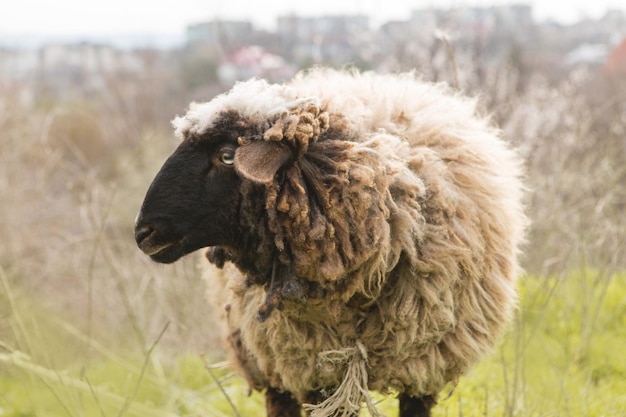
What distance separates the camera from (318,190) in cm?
262

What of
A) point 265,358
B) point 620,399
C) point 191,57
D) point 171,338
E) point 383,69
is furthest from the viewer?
point 191,57

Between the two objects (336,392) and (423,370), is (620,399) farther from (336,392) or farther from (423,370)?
(336,392)

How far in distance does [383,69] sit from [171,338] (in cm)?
476

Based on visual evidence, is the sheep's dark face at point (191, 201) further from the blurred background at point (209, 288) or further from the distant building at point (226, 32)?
the distant building at point (226, 32)

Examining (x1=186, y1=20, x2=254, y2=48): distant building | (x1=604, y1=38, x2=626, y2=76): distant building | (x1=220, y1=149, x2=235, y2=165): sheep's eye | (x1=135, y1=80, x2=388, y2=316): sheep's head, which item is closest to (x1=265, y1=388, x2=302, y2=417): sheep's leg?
(x1=135, y1=80, x2=388, y2=316): sheep's head

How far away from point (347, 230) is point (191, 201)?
0.63 metres

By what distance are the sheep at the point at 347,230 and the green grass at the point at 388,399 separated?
1.00 feet

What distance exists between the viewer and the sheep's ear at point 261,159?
2496 millimetres

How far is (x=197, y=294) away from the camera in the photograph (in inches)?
316

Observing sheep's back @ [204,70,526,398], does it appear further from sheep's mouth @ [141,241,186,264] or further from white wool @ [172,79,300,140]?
sheep's mouth @ [141,241,186,264]

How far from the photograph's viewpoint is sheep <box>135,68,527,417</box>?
262 centimetres

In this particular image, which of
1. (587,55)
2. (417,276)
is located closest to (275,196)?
(417,276)

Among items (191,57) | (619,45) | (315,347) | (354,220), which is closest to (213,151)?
(354,220)

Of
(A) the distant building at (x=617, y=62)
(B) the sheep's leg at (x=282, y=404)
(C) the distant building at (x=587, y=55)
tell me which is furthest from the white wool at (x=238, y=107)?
(C) the distant building at (x=587, y=55)
